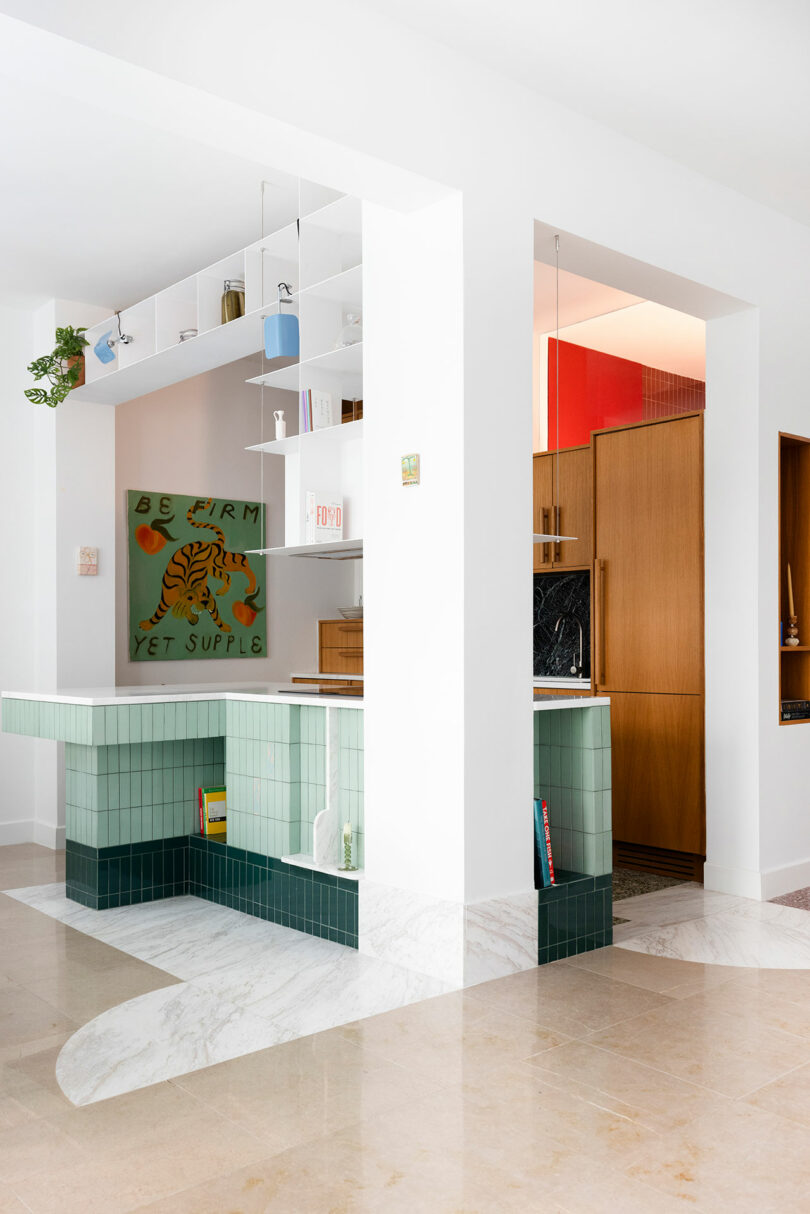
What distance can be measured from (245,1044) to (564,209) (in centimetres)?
285

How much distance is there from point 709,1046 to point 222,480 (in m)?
4.99

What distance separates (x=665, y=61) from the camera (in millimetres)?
3270

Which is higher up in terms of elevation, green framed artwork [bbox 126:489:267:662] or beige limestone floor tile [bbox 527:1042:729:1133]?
green framed artwork [bbox 126:489:267:662]

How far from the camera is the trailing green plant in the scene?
5285 millimetres

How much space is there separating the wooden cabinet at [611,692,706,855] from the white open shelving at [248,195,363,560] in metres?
1.58

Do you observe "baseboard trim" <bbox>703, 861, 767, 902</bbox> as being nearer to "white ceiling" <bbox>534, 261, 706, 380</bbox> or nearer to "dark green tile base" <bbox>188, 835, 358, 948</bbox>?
"dark green tile base" <bbox>188, 835, 358, 948</bbox>

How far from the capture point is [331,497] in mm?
4246

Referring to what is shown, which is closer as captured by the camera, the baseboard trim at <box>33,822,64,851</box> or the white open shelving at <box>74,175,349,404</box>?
the white open shelving at <box>74,175,349,404</box>

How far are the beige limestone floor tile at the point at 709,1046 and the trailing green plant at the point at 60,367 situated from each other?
4104 mm

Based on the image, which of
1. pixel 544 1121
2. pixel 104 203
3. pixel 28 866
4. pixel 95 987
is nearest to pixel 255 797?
pixel 95 987

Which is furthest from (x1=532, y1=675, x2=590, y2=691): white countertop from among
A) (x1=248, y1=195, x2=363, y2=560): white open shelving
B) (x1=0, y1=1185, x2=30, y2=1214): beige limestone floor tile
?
(x1=0, y1=1185, x2=30, y2=1214): beige limestone floor tile

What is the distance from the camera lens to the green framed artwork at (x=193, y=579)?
248 inches

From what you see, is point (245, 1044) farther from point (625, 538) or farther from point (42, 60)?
point (625, 538)

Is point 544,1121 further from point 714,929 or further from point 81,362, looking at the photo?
point 81,362
